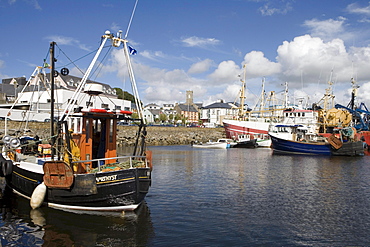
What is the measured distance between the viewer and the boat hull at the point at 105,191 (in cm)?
1345

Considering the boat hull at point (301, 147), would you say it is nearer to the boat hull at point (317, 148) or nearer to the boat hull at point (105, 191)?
the boat hull at point (317, 148)

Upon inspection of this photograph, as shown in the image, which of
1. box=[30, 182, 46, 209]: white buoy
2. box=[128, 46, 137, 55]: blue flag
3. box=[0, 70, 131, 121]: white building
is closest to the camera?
box=[30, 182, 46, 209]: white buoy

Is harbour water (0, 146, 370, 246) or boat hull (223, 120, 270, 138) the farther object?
boat hull (223, 120, 270, 138)

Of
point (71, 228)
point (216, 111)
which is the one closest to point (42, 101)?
point (71, 228)

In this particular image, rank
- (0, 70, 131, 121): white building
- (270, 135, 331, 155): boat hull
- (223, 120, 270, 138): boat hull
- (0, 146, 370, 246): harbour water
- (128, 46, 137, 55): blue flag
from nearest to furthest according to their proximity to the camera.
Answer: (0, 146, 370, 246): harbour water → (128, 46, 137, 55): blue flag → (0, 70, 131, 121): white building → (270, 135, 331, 155): boat hull → (223, 120, 270, 138): boat hull

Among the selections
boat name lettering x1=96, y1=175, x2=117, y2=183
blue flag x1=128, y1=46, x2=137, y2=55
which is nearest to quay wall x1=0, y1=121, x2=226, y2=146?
blue flag x1=128, y1=46, x2=137, y2=55

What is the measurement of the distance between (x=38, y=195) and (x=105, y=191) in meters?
3.51

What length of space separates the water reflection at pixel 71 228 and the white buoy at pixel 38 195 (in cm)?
36

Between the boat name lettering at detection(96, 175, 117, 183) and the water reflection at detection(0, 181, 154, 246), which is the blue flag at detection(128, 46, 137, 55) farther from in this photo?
the water reflection at detection(0, 181, 154, 246)

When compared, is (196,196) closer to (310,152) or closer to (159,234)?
(159,234)

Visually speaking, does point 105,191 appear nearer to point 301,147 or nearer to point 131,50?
point 131,50

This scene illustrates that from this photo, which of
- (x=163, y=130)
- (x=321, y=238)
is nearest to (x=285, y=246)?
(x=321, y=238)

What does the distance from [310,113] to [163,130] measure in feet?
120

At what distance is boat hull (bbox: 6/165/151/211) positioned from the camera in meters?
13.4
